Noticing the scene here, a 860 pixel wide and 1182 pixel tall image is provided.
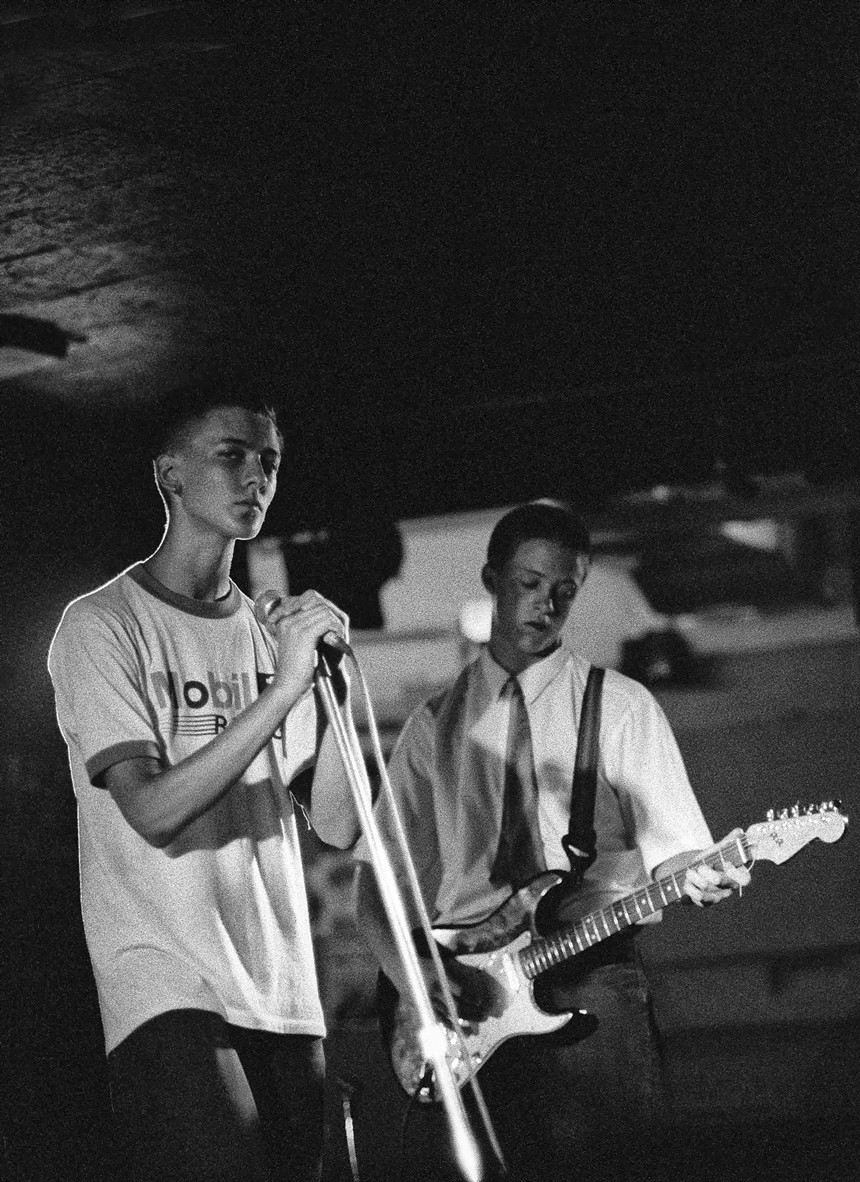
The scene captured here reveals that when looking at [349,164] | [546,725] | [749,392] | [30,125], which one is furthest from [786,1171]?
[30,125]

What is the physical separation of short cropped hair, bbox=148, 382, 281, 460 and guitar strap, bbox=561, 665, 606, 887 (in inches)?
60.0

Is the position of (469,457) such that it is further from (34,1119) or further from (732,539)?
(34,1119)

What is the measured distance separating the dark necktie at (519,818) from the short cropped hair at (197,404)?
1573 mm

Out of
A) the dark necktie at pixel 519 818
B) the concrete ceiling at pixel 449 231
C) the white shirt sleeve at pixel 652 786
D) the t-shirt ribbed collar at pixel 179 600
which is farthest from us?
the dark necktie at pixel 519 818

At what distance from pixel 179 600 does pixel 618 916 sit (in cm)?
155

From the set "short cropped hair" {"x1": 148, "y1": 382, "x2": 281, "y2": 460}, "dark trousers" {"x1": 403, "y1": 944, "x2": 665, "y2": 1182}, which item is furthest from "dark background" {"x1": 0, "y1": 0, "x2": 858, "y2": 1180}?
"dark trousers" {"x1": 403, "y1": 944, "x2": 665, "y2": 1182}

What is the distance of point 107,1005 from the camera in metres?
2.24

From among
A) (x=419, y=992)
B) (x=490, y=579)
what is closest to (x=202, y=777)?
(x=419, y=992)

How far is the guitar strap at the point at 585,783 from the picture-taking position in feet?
12.0

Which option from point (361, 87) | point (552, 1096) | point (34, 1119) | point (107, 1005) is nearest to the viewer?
point (107, 1005)

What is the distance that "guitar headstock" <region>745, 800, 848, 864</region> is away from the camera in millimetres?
3309

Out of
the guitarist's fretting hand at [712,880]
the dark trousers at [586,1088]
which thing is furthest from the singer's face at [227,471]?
the dark trousers at [586,1088]

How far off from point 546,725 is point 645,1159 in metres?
1.14

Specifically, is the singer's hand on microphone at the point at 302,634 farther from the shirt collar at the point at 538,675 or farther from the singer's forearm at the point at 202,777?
the shirt collar at the point at 538,675
